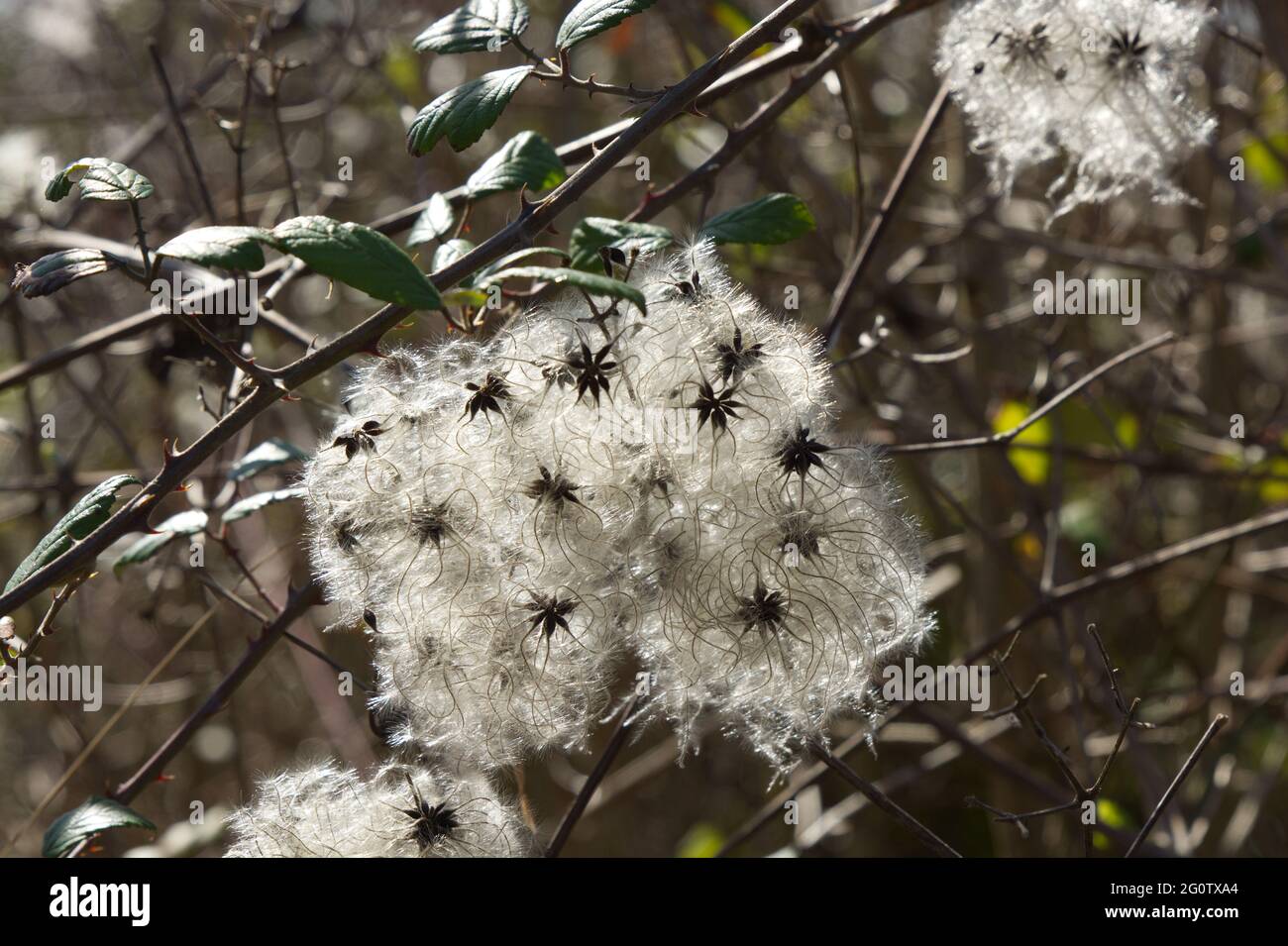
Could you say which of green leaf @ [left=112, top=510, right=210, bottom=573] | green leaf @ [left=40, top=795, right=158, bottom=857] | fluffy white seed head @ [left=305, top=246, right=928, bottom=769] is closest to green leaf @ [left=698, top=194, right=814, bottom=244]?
fluffy white seed head @ [left=305, top=246, right=928, bottom=769]

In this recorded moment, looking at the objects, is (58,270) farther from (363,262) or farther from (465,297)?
(465,297)

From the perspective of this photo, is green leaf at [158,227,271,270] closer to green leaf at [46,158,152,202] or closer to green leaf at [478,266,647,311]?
green leaf at [46,158,152,202]

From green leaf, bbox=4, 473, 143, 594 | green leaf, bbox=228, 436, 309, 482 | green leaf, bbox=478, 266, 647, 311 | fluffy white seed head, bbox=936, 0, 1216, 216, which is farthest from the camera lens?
fluffy white seed head, bbox=936, 0, 1216, 216

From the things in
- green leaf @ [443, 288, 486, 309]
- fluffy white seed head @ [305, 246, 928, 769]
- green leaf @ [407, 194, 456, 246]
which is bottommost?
fluffy white seed head @ [305, 246, 928, 769]

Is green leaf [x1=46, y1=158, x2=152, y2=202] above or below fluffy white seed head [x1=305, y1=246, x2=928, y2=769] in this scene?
above

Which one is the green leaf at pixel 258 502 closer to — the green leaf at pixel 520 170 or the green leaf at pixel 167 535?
the green leaf at pixel 167 535

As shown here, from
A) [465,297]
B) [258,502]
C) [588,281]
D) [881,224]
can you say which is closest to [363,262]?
[465,297]

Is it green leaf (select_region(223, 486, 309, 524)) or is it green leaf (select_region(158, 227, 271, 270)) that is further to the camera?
green leaf (select_region(223, 486, 309, 524))
